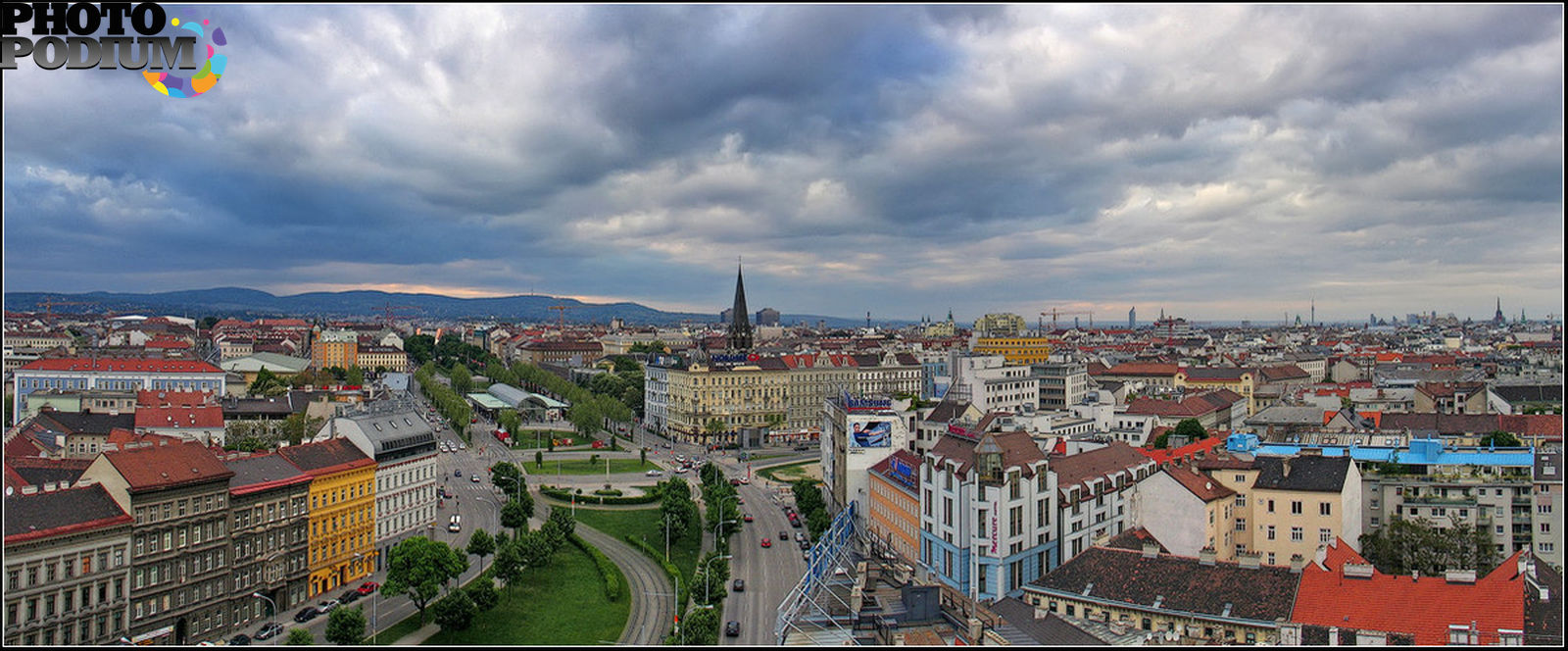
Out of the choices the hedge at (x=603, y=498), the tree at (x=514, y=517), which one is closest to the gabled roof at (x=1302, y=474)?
the tree at (x=514, y=517)

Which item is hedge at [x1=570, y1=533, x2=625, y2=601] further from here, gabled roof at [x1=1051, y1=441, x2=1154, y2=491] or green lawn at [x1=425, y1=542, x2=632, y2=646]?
gabled roof at [x1=1051, y1=441, x2=1154, y2=491]

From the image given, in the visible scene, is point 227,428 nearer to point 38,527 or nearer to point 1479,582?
point 38,527

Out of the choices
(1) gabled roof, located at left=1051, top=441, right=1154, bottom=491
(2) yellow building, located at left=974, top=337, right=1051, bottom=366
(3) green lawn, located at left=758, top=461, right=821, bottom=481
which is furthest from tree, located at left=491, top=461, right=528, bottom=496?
(2) yellow building, located at left=974, top=337, right=1051, bottom=366

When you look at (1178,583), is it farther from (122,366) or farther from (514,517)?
(122,366)

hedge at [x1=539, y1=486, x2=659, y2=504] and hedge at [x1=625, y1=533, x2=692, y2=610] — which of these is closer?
hedge at [x1=625, y1=533, x2=692, y2=610]

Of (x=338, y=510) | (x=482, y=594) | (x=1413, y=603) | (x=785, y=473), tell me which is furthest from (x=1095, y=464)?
(x=785, y=473)

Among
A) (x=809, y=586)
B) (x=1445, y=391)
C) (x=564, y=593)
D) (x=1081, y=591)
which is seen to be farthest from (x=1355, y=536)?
(x=1445, y=391)
